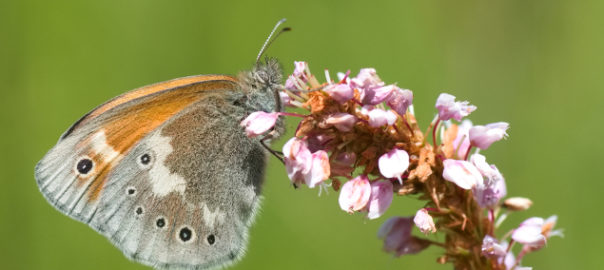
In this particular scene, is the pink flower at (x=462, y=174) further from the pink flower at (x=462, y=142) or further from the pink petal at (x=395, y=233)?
the pink petal at (x=395, y=233)

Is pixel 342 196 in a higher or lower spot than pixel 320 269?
higher

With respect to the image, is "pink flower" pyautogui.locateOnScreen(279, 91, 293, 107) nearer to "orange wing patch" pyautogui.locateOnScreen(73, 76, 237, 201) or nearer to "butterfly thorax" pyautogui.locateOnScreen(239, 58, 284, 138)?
"butterfly thorax" pyautogui.locateOnScreen(239, 58, 284, 138)

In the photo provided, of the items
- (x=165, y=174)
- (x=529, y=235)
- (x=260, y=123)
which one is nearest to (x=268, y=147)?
(x=260, y=123)

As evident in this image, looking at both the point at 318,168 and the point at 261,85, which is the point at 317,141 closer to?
the point at 318,168

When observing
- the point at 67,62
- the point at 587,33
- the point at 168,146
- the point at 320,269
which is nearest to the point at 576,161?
the point at 587,33

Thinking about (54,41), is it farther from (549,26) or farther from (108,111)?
(549,26)
